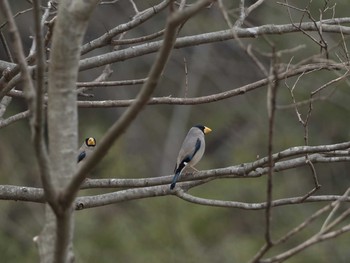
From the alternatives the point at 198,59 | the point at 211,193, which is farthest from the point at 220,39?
the point at 198,59

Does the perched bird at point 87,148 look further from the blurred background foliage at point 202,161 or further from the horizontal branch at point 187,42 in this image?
the blurred background foliage at point 202,161

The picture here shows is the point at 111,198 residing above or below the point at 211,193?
above

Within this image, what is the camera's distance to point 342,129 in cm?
1559

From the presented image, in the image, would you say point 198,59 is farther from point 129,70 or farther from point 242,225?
point 242,225

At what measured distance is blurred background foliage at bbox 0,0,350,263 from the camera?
12.9 metres

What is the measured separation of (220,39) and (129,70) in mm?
11804

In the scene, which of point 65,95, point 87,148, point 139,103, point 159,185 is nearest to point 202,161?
point 87,148

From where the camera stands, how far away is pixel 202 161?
15.7 metres

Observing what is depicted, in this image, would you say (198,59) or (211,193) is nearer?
(211,193)

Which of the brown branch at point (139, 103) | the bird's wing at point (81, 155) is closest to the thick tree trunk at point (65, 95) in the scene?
the brown branch at point (139, 103)

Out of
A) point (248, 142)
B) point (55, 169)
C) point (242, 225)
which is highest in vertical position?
point (55, 169)

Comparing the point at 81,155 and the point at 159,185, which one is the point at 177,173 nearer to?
the point at 159,185

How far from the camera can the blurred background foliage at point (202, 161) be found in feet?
42.2

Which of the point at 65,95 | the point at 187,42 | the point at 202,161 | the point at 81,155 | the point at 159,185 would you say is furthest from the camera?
the point at 202,161
